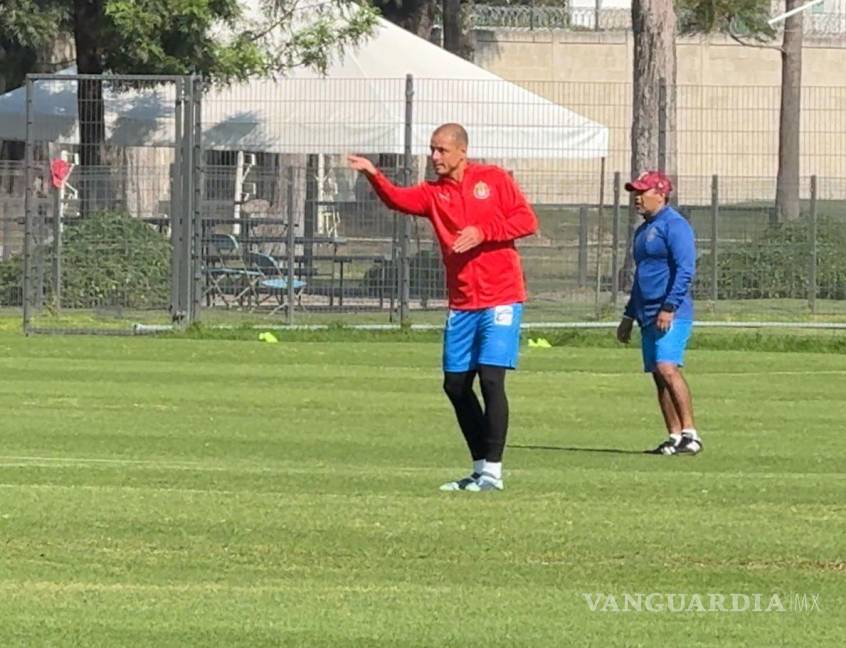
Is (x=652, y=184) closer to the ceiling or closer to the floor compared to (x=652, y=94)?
closer to the floor

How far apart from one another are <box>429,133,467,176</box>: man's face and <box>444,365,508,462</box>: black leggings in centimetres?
108

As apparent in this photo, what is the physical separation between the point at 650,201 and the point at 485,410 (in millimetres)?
3017

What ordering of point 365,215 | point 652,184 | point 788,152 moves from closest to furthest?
1. point 652,184
2. point 365,215
3. point 788,152

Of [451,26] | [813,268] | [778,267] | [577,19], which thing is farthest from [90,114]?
[577,19]

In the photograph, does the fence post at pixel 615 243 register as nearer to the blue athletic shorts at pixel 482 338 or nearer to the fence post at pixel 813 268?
the fence post at pixel 813 268

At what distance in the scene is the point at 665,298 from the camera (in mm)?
13352

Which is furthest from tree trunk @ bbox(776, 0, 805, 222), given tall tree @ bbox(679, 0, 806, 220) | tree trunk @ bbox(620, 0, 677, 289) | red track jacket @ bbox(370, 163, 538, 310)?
red track jacket @ bbox(370, 163, 538, 310)

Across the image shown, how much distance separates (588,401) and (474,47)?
34.6 metres

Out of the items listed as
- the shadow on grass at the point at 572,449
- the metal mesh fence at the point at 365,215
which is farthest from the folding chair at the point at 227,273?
the shadow on grass at the point at 572,449

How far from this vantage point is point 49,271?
2402cm

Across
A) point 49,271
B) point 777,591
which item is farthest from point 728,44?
point 777,591

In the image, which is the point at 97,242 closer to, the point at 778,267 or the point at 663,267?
the point at 778,267

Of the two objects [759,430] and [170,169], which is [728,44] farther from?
[759,430]

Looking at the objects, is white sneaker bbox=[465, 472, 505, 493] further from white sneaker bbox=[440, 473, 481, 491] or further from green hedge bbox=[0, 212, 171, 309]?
green hedge bbox=[0, 212, 171, 309]
